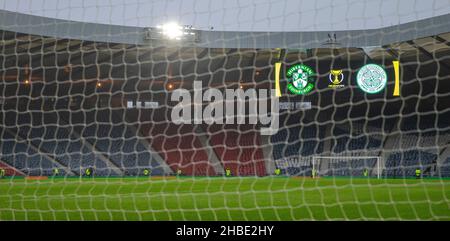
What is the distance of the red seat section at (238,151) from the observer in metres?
22.4

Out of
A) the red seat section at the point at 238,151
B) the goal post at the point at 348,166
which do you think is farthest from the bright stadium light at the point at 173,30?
the goal post at the point at 348,166

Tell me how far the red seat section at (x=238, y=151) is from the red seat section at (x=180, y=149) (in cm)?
67

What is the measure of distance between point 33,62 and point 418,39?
13272 mm

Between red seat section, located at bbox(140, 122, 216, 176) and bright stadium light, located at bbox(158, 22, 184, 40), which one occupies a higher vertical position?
bright stadium light, located at bbox(158, 22, 184, 40)

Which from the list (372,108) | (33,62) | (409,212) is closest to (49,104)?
(33,62)

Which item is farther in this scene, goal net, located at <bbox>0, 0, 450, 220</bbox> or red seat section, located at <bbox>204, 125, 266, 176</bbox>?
red seat section, located at <bbox>204, 125, 266, 176</bbox>

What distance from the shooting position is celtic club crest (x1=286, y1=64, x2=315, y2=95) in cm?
1897

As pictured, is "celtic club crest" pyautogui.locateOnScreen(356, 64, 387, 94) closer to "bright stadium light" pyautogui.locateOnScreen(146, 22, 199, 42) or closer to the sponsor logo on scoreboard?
the sponsor logo on scoreboard

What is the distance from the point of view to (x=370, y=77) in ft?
49.8

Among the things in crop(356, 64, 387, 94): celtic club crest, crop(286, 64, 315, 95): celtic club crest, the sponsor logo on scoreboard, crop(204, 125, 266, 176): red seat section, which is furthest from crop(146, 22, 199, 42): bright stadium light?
crop(356, 64, 387, 94): celtic club crest

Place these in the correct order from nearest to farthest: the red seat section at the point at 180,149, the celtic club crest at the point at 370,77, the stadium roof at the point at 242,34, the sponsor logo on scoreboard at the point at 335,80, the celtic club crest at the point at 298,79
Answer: the celtic club crest at the point at 370,77 → the stadium roof at the point at 242,34 → the sponsor logo on scoreboard at the point at 335,80 → the celtic club crest at the point at 298,79 → the red seat section at the point at 180,149

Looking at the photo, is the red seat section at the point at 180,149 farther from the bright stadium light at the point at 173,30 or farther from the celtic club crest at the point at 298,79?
the celtic club crest at the point at 298,79

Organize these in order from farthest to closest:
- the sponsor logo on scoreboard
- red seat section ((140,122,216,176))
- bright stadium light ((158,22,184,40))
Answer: red seat section ((140,122,216,176)), the sponsor logo on scoreboard, bright stadium light ((158,22,184,40))

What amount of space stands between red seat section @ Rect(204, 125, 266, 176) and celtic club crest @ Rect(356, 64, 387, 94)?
23.8 ft
